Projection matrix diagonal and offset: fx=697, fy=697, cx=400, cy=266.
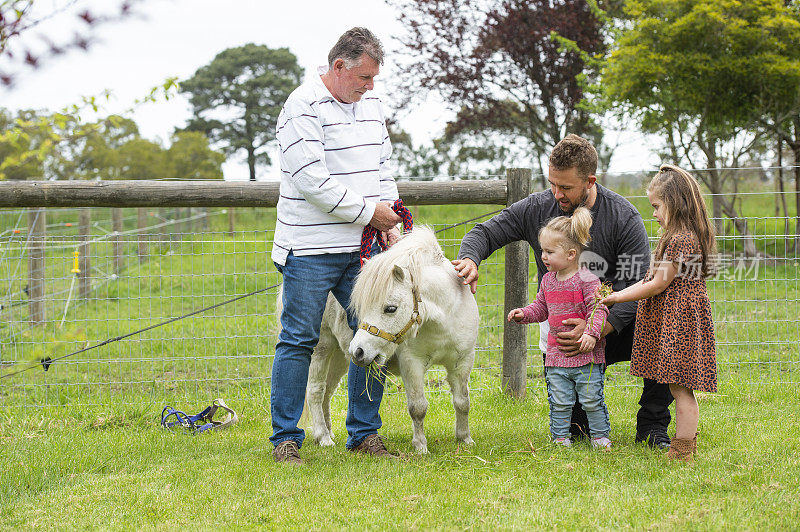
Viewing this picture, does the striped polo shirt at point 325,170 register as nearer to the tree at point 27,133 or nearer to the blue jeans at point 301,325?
the blue jeans at point 301,325

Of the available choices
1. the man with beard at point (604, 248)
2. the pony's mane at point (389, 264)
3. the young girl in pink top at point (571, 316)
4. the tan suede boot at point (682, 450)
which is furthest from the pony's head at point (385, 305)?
the tan suede boot at point (682, 450)

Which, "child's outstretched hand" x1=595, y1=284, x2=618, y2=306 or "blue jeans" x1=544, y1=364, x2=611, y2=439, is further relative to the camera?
"blue jeans" x1=544, y1=364, x2=611, y2=439

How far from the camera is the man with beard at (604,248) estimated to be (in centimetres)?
389

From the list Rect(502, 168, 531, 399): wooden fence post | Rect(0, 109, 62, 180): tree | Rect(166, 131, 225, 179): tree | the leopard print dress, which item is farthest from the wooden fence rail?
Rect(166, 131, 225, 179): tree

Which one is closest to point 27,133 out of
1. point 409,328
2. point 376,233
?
point 376,233

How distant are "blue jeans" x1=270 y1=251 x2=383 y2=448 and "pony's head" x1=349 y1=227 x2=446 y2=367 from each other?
232 mm

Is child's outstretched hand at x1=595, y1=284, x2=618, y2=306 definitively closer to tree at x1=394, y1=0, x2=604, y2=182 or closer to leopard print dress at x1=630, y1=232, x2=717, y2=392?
leopard print dress at x1=630, y1=232, x2=717, y2=392

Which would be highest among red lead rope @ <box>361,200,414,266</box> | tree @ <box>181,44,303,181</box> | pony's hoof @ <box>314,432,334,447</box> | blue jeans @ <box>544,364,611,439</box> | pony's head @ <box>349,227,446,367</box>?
tree @ <box>181,44,303,181</box>

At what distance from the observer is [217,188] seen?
505 centimetres

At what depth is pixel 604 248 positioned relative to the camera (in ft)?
13.2

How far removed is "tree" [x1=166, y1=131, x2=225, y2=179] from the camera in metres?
27.8

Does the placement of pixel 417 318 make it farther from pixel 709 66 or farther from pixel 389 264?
pixel 709 66

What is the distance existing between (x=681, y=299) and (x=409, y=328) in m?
1.43

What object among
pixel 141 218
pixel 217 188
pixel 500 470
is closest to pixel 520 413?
pixel 500 470
